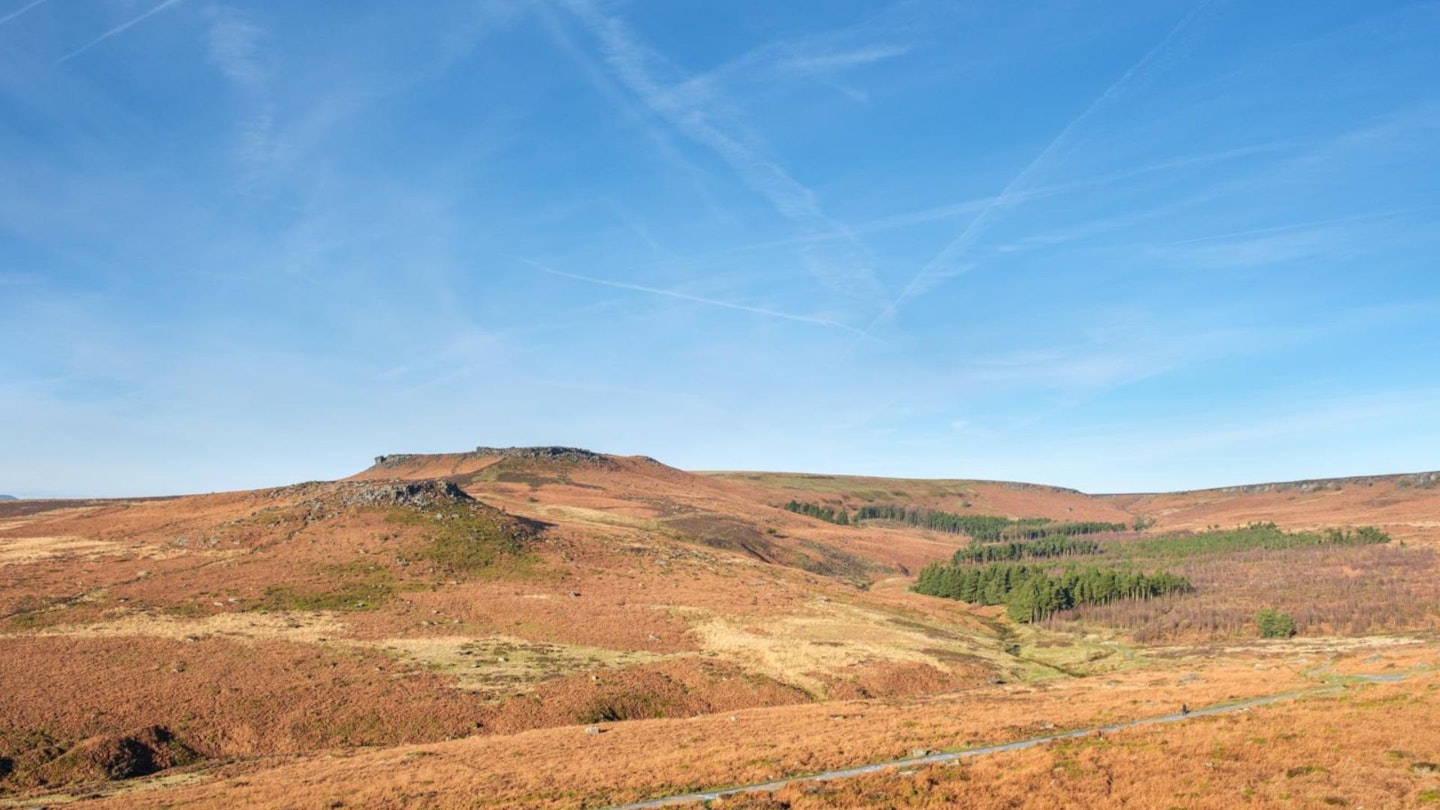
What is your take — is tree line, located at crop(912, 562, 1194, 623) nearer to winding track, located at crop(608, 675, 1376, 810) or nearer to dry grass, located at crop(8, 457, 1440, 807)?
dry grass, located at crop(8, 457, 1440, 807)

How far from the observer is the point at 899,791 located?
30.2 metres

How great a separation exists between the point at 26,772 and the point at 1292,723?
6466cm

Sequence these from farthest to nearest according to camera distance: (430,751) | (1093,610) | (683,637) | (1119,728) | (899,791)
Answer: (1093,610) → (683,637) → (430,751) → (1119,728) → (899,791)

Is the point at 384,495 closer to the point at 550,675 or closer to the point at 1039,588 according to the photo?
the point at 550,675

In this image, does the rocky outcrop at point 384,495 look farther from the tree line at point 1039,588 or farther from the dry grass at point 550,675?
the tree line at point 1039,588

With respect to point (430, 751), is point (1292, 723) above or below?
above

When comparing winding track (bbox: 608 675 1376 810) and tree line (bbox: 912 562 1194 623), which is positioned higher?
winding track (bbox: 608 675 1376 810)

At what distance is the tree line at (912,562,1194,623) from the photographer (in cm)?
12900

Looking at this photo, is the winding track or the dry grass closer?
the winding track

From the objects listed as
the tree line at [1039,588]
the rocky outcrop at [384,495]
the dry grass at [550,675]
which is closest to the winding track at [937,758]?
the dry grass at [550,675]

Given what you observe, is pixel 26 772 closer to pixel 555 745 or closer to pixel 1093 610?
pixel 555 745

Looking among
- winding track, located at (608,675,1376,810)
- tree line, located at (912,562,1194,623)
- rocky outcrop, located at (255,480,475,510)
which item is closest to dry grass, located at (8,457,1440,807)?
winding track, located at (608,675,1376,810)

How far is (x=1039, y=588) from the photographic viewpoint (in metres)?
129

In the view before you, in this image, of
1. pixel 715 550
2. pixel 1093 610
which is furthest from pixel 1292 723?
pixel 715 550
